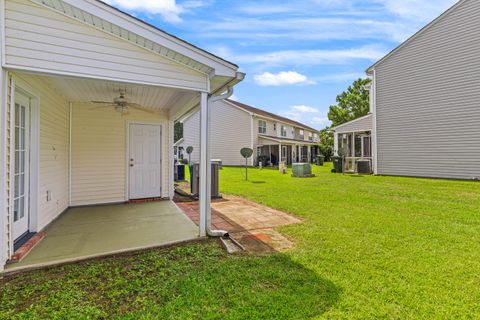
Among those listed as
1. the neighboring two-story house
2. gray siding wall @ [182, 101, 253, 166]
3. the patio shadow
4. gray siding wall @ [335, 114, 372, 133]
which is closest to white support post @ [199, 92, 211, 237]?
the patio shadow

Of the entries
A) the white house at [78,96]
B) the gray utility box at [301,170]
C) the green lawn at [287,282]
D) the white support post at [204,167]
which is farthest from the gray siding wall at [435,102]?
the white support post at [204,167]

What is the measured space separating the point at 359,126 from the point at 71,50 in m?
16.4

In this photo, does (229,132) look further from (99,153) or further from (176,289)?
(176,289)

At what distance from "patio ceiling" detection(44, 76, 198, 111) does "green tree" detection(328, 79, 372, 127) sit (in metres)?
30.1

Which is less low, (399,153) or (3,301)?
(399,153)

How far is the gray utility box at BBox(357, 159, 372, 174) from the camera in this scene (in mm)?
15359

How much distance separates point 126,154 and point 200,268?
195 inches

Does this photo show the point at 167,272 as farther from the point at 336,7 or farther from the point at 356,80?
the point at 356,80

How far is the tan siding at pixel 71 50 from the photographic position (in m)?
2.99

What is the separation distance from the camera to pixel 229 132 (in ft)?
84.5

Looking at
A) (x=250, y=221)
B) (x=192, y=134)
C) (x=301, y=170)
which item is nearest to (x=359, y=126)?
(x=301, y=170)

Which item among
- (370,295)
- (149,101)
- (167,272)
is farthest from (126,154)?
(370,295)

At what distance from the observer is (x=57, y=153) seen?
5328 mm

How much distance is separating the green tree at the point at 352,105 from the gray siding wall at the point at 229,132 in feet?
46.2
